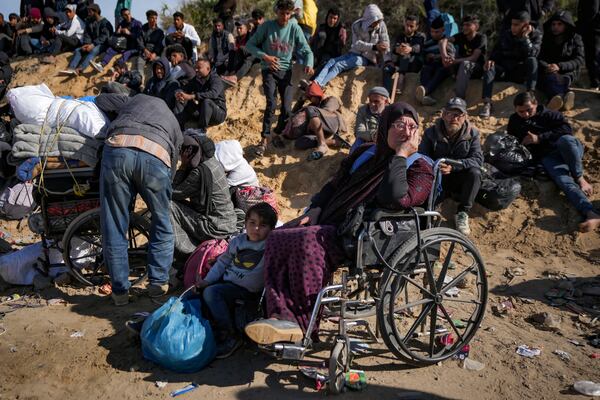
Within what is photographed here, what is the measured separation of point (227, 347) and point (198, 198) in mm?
1651

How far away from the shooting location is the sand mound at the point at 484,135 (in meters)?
5.64

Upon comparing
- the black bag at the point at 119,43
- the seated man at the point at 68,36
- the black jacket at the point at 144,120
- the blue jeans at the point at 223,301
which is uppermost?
the seated man at the point at 68,36

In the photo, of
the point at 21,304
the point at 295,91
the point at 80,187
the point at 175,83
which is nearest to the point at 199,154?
the point at 80,187

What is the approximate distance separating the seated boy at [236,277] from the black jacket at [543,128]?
3.85 m

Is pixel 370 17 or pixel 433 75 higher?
pixel 370 17

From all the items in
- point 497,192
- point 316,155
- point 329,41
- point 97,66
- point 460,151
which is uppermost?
point 329,41

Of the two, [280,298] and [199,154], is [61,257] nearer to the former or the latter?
[199,154]

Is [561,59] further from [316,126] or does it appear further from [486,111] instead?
[316,126]

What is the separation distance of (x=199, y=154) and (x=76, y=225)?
117 cm

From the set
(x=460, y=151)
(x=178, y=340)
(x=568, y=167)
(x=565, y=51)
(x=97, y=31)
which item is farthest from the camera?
(x=97, y=31)

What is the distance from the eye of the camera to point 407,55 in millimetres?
8164

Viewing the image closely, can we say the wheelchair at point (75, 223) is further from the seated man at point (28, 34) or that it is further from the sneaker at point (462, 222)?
the seated man at point (28, 34)

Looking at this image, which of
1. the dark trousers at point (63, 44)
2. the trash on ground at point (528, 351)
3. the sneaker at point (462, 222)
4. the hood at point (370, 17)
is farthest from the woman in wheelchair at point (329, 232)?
the dark trousers at point (63, 44)

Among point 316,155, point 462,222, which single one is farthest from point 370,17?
point 462,222
